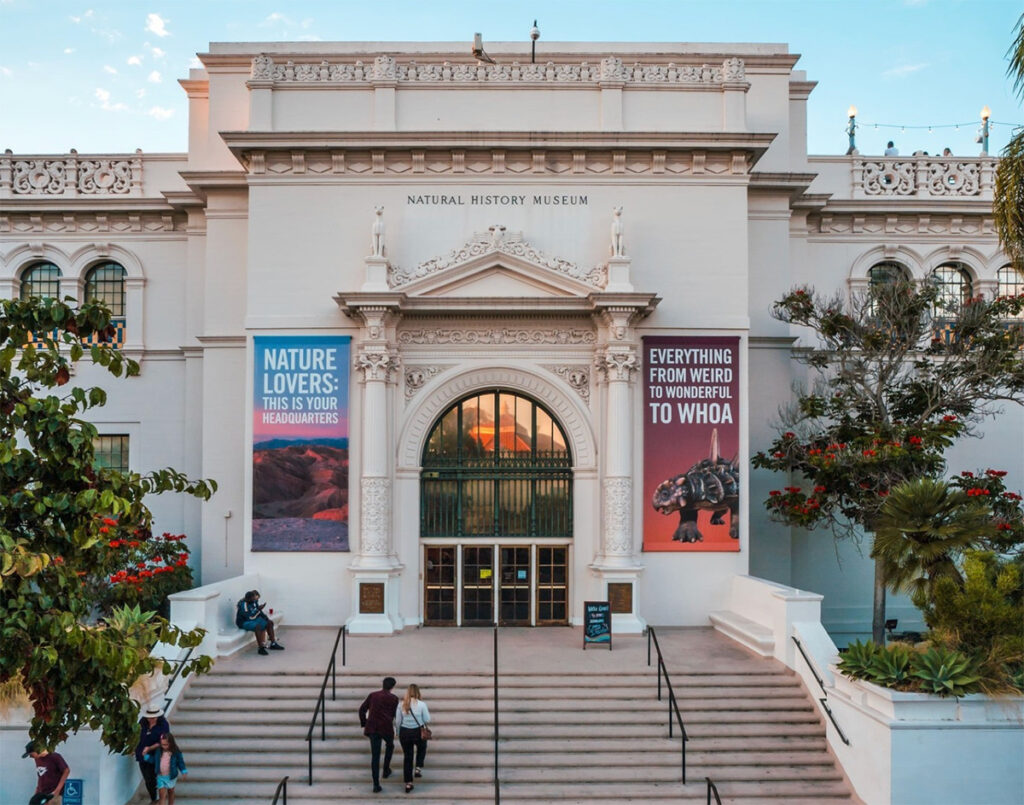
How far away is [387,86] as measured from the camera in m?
19.4

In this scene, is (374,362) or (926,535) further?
(374,362)

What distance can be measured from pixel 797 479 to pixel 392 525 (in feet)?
32.2

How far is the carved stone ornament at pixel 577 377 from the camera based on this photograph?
18969 mm

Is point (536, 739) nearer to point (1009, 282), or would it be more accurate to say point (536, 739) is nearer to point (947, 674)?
Result: point (947, 674)

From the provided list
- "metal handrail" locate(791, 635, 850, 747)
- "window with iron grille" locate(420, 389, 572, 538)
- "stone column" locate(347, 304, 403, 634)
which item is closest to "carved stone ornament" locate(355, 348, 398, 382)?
"stone column" locate(347, 304, 403, 634)

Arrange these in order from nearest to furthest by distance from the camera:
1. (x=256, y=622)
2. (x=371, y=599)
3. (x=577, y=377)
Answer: (x=256, y=622)
(x=371, y=599)
(x=577, y=377)

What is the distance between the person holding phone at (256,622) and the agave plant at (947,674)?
10848 mm

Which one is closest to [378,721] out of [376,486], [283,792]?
[283,792]

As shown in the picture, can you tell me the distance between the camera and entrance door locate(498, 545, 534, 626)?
18781 mm

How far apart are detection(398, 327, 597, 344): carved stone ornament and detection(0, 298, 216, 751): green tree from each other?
11650mm

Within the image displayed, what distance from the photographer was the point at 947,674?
11.4m

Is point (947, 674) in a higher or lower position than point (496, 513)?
lower

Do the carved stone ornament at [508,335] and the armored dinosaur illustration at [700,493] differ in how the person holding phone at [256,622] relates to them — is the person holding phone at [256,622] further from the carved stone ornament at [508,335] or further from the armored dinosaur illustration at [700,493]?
the armored dinosaur illustration at [700,493]

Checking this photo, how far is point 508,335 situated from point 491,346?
17.9 inches
